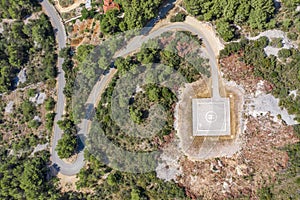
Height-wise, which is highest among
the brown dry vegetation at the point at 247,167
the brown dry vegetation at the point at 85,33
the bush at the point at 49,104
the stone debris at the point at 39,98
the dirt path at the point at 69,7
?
the dirt path at the point at 69,7

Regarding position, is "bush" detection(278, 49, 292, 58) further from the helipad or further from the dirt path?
the dirt path

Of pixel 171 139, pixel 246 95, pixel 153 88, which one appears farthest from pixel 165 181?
pixel 246 95

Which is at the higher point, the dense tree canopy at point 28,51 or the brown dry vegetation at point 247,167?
the dense tree canopy at point 28,51

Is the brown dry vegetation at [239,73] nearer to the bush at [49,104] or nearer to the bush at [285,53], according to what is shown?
the bush at [285,53]

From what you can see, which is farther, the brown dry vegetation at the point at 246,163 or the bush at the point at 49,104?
the bush at the point at 49,104

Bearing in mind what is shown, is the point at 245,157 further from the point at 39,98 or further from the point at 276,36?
the point at 39,98

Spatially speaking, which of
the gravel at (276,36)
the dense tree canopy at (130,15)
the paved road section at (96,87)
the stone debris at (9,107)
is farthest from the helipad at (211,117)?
the stone debris at (9,107)

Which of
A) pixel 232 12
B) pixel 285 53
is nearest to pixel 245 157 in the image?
pixel 285 53

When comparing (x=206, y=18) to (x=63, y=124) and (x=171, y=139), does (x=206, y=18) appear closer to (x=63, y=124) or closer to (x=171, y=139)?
(x=171, y=139)
